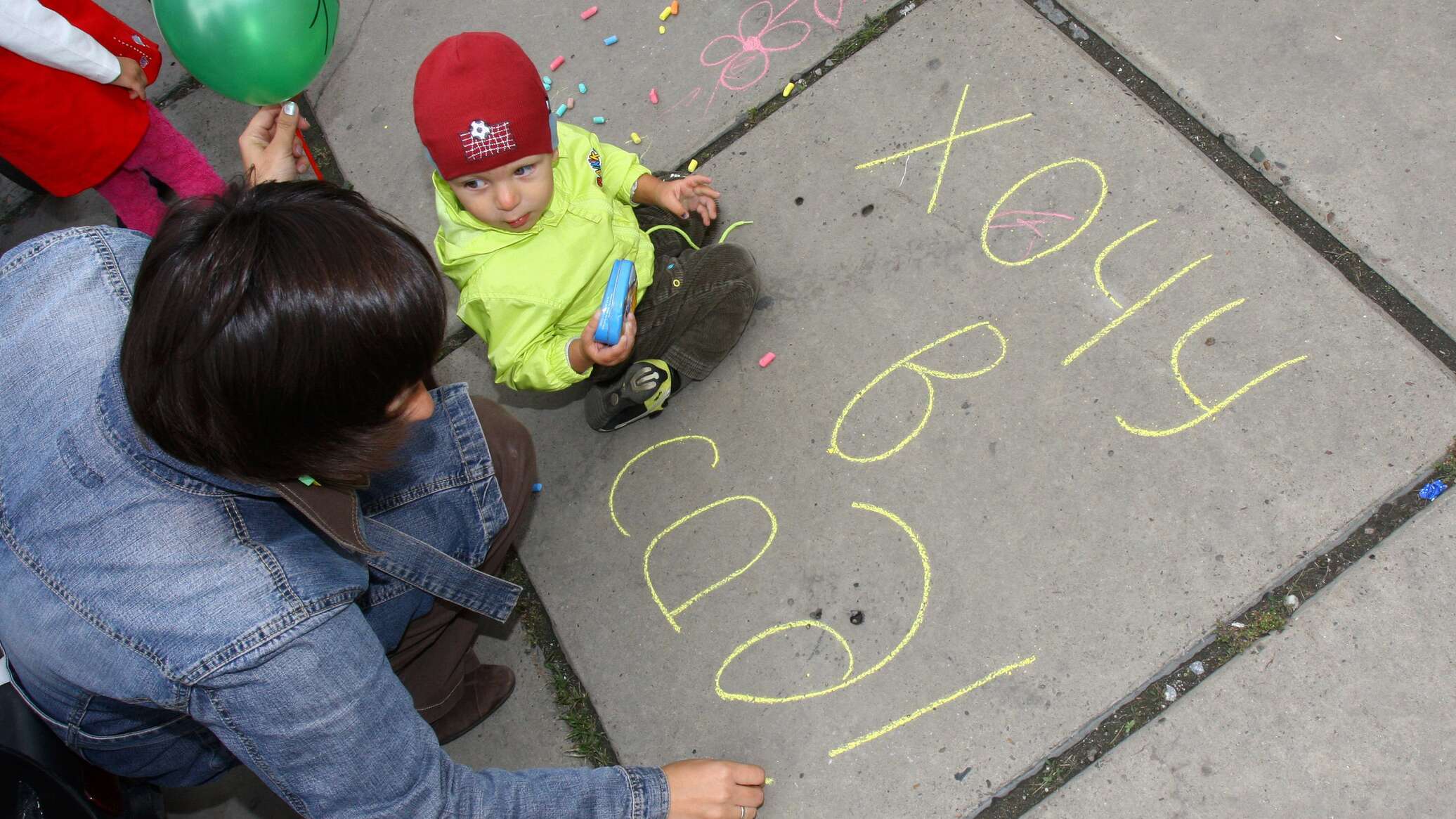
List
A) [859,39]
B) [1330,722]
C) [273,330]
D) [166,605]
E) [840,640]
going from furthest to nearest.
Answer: [859,39]
[840,640]
[1330,722]
[166,605]
[273,330]

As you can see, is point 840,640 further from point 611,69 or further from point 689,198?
point 611,69

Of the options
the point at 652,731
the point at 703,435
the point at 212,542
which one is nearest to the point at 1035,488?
the point at 703,435

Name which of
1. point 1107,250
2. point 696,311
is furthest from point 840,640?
point 1107,250

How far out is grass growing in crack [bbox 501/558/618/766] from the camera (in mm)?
2033

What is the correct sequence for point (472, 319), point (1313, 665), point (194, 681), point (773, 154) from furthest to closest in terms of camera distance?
point (773, 154), point (472, 319), point (1313, 665), point (194, 681)

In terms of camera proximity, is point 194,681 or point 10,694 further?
point 10,694

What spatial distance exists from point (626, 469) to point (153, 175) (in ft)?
4.85

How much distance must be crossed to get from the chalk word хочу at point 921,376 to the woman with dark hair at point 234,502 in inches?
31.2

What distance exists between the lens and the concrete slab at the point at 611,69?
101 inches

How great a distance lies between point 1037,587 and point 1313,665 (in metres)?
0.48

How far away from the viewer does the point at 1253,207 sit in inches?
83.8

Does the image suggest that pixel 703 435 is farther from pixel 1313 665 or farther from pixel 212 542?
pixel 1313 665

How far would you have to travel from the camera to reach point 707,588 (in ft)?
6.82

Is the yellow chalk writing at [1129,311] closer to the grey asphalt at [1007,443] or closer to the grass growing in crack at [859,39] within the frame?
the grey asphalt at [1007,443]
